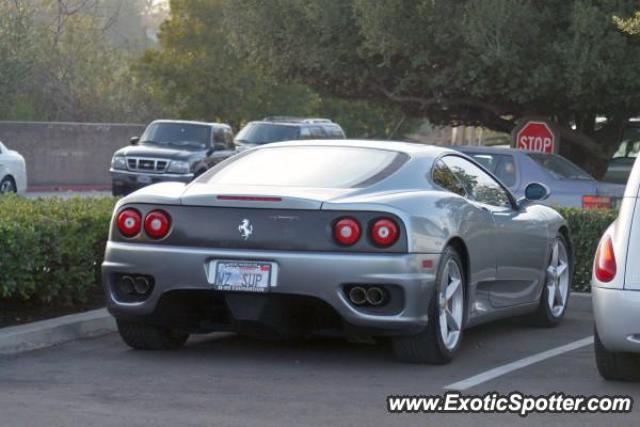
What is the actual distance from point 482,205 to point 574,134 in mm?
17063

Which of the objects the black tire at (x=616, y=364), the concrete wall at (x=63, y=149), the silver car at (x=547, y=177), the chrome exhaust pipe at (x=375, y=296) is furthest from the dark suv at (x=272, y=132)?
the black tire at (x=616, y=364)

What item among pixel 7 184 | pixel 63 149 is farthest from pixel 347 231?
pixel 63 149

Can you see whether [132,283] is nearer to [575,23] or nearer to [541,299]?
[541,299]

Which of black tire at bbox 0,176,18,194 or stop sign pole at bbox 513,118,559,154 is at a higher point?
stop sign pole at bbox 513,118,559,154

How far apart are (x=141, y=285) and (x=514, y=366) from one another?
2.43 metres

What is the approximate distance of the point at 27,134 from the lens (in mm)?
37031

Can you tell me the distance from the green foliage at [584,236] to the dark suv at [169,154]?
15234 millimetres

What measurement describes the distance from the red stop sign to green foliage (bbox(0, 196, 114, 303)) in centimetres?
1231

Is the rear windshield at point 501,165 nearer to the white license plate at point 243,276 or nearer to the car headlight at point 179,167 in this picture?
the white license plate at point 243,276

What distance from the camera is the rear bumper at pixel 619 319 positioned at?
8.05 metres

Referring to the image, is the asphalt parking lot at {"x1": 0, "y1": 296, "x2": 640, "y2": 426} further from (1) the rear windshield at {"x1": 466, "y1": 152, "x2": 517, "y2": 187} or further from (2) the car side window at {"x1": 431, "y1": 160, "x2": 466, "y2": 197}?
(1) the rear windshield at {"x1": 466, "y1": 152, "x2": 517, "y2": 187}

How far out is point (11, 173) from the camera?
2756 centimetres

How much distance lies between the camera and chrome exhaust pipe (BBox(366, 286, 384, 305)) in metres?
8.70

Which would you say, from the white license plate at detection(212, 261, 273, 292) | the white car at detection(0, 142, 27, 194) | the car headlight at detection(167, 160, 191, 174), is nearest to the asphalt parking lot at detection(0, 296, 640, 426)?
the white license plate at detection(212, 261, 273, 292)
